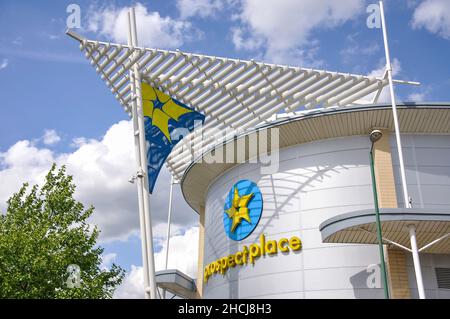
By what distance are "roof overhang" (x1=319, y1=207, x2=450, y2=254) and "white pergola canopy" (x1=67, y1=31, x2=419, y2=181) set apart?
23.9 ft

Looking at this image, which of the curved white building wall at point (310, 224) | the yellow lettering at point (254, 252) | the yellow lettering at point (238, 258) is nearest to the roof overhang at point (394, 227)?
the curved white building wall at point (310, 224)

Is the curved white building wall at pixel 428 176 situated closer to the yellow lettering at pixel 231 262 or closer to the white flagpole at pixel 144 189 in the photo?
the yellow lettering at pixel 231 262

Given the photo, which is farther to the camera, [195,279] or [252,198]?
[195,279]

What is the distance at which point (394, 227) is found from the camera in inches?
730

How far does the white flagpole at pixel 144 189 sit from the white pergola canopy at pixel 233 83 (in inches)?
41.1

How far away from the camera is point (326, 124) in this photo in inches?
931

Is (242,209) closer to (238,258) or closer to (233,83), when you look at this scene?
(238,258)

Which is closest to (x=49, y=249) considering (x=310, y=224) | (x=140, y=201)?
(x=140, y=201)

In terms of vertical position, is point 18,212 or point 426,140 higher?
point 426,140

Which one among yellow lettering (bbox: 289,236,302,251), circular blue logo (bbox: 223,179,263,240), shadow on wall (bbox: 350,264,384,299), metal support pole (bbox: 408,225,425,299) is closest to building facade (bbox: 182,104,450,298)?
shadow on wall (bbox: 350,264,384,299)
